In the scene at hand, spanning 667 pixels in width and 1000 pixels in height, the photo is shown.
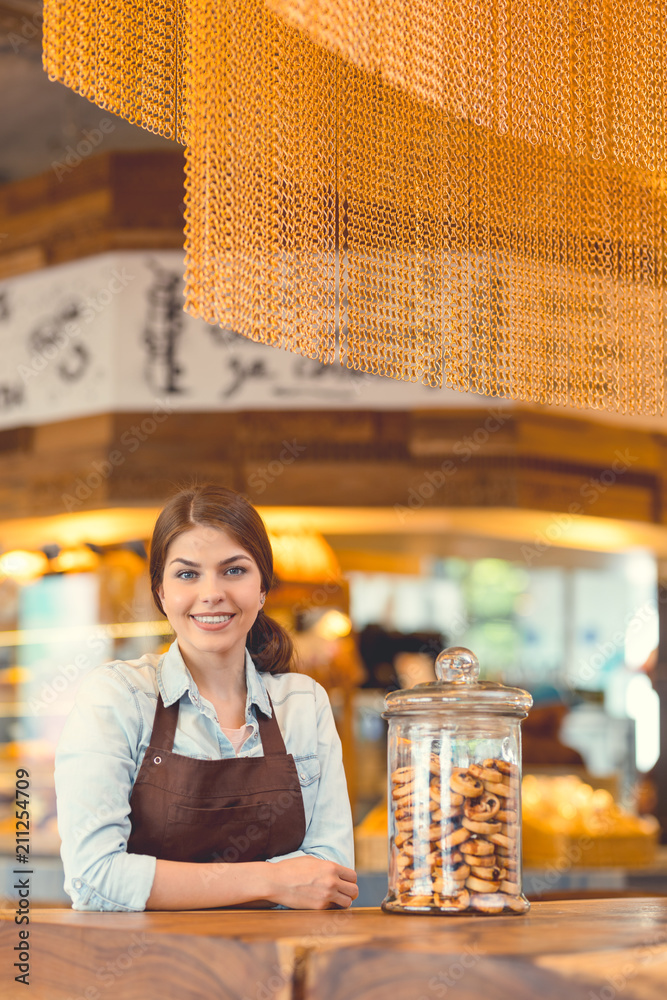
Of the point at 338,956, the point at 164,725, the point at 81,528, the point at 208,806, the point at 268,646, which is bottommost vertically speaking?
the point at 338,956

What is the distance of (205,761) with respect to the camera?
1525mm

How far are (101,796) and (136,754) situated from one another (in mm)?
91

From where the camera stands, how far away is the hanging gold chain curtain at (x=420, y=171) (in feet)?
4.05

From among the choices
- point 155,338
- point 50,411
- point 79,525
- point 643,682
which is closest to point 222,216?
point 155,338

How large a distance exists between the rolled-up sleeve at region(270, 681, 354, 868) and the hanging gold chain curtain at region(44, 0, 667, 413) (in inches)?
→ 23.0

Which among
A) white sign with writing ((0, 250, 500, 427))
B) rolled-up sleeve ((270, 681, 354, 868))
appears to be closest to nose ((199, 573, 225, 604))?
rolled-up sleeve ((270, 681, 354, 868))

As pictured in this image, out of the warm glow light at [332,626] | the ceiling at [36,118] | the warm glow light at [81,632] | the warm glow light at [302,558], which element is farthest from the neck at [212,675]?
the ceiling at [36,118]

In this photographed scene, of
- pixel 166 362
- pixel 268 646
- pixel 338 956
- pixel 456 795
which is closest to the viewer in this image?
pixel 338 956

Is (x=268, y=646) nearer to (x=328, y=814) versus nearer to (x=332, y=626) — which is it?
(x=328, y=814)

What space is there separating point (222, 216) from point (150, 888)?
2.55ft

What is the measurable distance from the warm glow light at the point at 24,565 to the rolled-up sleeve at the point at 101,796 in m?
3.55

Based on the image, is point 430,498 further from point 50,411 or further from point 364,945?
point 364,945

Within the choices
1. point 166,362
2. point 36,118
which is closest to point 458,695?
point 166,362

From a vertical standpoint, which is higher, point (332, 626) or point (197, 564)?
point (332, 626)
